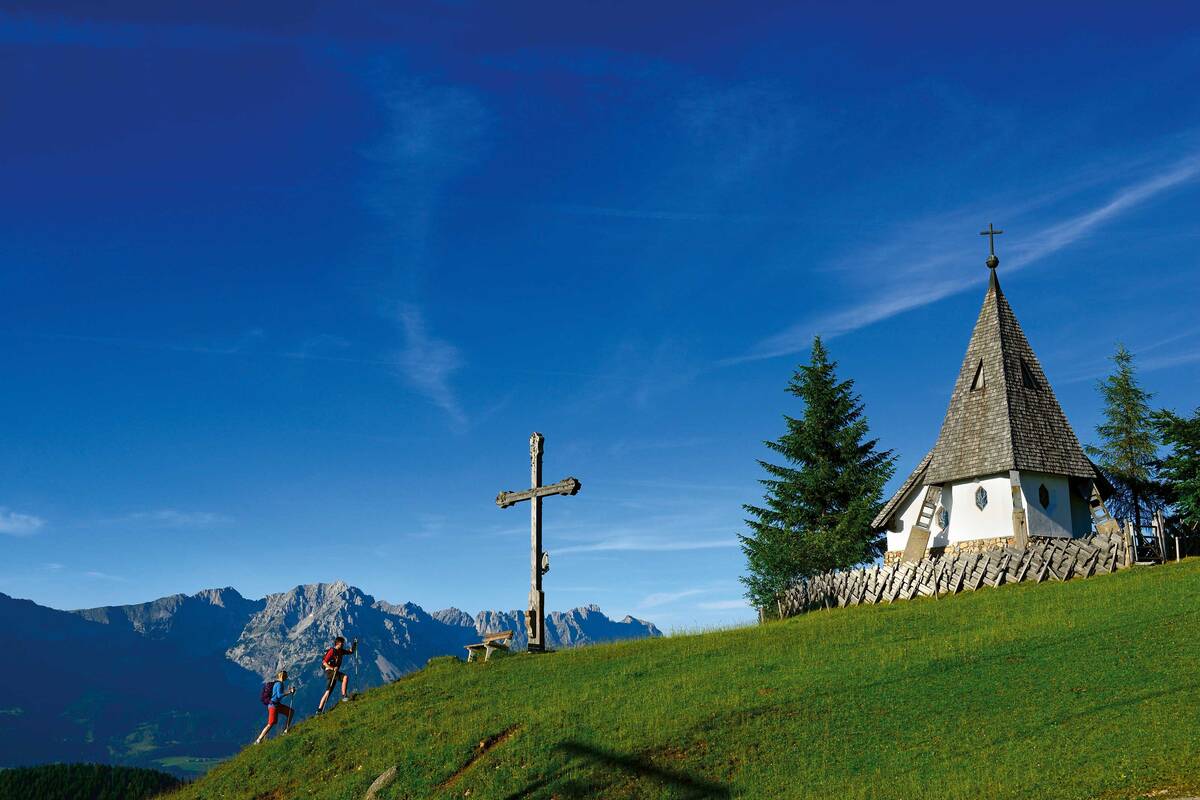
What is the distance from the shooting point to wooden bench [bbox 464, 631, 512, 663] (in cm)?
3459

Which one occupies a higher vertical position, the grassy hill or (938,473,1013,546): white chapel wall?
(938,473,1013,546): white chapel wall

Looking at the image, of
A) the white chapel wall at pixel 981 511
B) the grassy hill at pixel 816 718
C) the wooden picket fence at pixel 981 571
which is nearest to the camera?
the grassy hill at pixel 816 718

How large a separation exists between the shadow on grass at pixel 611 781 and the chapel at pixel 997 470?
103ft

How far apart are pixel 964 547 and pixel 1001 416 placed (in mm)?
6811

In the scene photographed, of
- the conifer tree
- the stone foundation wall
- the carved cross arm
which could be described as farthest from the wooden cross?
the conifer tree

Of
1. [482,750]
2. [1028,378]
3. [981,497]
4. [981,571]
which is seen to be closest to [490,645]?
[482,750]

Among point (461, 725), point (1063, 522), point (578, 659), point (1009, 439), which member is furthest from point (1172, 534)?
point (461, 725)

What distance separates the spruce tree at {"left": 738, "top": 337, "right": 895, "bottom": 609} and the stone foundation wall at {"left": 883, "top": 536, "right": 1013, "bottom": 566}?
1753mm

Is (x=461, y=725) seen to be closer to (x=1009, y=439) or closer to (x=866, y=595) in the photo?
(x=866, y=595)

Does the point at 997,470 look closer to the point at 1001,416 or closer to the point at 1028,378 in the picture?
the point at 1001,416

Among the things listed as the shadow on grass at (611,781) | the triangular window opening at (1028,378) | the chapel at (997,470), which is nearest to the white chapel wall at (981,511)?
the chapel at (997,470)

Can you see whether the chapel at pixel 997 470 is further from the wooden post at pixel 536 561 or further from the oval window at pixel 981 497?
the wooden post at pixel 536 561

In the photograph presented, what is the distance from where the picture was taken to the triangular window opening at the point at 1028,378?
5022 centimetres

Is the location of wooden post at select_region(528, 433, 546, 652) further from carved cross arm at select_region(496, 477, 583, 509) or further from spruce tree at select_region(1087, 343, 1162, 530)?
spruce tree at select_region(1087, 343, 1162, 530)
